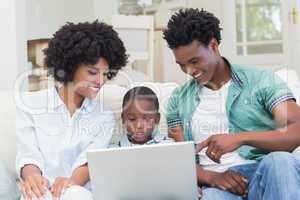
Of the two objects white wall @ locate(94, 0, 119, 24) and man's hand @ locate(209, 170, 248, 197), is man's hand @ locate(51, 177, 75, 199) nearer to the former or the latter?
man's hand @ locate(209, 170, 248, 197)

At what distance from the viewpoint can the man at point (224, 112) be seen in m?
1.49

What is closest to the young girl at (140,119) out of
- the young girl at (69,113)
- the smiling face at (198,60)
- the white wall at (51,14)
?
the young girl at (69,113)

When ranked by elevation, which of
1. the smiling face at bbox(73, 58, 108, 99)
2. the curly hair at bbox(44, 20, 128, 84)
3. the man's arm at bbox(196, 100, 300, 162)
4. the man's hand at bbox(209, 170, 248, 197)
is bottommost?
the man's hand at bbox(209, 170, 248, 197)

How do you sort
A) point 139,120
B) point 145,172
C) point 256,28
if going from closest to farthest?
point 145,172 < point 139,120 < point 256,28

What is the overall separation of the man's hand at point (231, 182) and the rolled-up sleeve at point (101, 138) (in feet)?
1.28

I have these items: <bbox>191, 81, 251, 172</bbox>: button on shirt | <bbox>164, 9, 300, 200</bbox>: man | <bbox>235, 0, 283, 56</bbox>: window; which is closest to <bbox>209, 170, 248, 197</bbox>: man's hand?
<bbox>164, 9, 300, 200</bbox>: man

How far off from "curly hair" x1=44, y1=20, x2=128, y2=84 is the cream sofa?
0.12m

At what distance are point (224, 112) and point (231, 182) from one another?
285 mm

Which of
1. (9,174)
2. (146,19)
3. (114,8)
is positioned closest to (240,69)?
(9,174)

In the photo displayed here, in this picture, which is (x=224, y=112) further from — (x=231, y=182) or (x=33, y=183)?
(x=33, y=183)

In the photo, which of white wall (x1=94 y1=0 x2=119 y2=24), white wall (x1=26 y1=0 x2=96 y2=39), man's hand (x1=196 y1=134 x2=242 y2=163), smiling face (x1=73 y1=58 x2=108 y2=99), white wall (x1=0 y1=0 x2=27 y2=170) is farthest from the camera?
white wall (x1=94 y1=0 x2=119 y2=24)

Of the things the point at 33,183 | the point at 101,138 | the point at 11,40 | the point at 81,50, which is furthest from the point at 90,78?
the point at 11,40

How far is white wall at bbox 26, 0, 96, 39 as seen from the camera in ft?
13.0

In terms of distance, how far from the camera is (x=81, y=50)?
1.73 m
